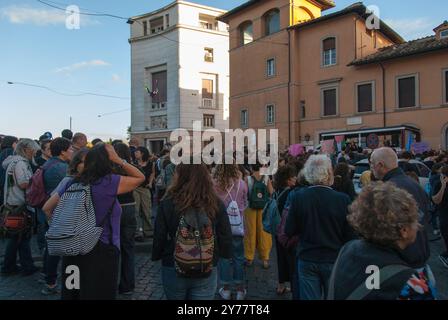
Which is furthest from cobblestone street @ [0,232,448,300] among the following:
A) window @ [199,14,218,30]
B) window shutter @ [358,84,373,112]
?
window @ [199,14,218,30]

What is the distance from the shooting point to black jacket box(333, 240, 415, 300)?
1841 millimetres

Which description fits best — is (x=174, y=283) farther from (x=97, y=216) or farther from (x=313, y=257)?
(x=313, y=257)

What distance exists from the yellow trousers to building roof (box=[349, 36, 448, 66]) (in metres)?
21.0

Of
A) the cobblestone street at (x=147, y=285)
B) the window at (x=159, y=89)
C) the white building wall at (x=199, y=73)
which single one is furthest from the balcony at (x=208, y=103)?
the cobblestone street at (x=147, y=285)

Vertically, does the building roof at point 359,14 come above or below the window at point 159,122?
above

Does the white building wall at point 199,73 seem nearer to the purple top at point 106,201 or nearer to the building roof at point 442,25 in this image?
the building roof at point 442,25

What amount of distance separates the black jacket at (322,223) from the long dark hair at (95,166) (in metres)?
1.69

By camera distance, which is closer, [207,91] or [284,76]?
[284,76]

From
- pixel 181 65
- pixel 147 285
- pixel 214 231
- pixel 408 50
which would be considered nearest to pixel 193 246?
pixel 214 231

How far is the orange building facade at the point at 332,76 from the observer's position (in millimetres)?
23047

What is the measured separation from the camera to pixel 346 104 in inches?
1053

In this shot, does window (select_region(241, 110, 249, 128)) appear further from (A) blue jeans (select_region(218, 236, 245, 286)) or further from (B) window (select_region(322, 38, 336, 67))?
Answer: (A) blue jeans (select_region(218, 236, 245, 286))

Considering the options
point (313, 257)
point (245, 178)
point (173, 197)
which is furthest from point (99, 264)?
point (245, 178)

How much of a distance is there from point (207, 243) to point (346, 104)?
25.7m
